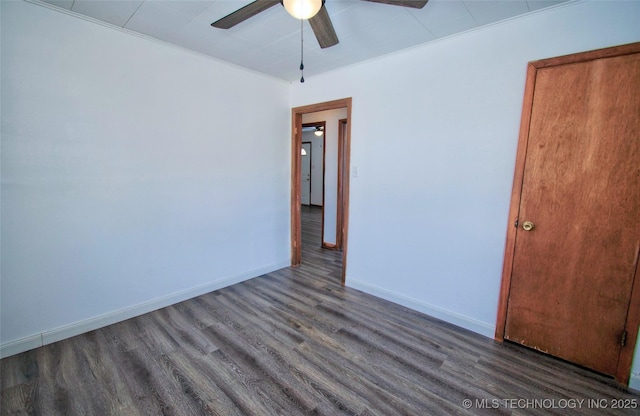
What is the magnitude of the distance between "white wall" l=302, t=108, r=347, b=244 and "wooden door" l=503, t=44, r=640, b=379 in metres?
2.94

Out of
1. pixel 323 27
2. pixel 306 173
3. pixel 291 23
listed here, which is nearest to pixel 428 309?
pixel 323 27

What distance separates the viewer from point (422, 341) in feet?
7.51

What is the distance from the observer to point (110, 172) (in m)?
2.35

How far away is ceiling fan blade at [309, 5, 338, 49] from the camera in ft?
5.62

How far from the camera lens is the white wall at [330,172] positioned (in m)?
4.71

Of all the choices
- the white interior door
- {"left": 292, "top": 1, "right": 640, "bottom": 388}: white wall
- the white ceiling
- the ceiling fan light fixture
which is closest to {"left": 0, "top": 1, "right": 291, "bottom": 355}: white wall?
the white ceiling

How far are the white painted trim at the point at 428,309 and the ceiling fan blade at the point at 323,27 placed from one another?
2.42 metres

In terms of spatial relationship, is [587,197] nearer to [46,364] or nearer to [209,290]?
[209,290]

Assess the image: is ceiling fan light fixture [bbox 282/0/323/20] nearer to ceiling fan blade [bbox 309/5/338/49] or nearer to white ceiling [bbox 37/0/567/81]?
ceiling fan blade [bbox 309/5/338/49]

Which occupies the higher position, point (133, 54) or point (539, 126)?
point (133, 54)

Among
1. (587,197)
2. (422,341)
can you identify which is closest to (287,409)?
(422,341)

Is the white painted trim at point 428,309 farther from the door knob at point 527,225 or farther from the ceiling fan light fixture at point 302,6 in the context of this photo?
the ceiling fan light fixture at point 302,6

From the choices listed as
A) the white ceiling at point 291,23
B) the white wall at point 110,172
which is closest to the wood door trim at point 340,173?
the white wall at point 110,172

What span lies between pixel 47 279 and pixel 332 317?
2325mm
